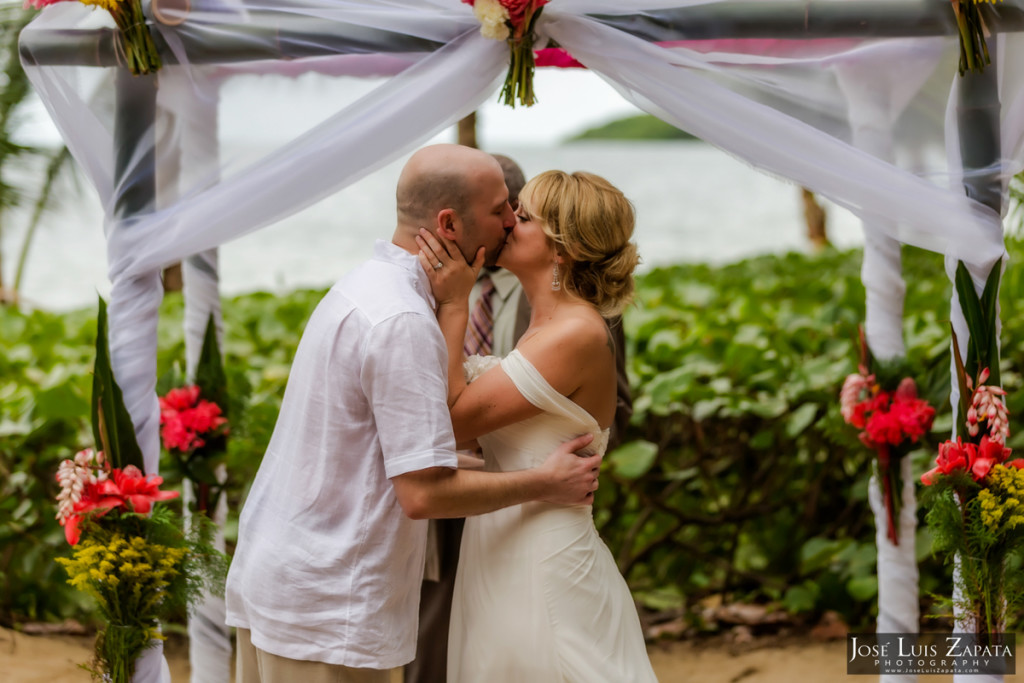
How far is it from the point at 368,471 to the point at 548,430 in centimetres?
52

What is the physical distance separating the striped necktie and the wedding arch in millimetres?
620

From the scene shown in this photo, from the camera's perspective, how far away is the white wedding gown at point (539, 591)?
8.01 ft

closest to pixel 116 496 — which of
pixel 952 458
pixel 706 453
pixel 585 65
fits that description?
pixel 585 65

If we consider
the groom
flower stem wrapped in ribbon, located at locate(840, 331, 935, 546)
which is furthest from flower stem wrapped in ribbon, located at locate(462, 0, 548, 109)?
flower stem wrapped in ribbon, located at locate(840, 331, 935, 546)

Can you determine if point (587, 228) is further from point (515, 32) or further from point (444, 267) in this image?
point (515, 32)

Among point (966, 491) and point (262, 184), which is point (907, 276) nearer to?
point (966, 491)

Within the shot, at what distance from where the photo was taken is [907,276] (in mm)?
7570

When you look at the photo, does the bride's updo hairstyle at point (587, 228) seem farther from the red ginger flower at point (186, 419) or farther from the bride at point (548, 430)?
the red ginger flower at point (186, 419)

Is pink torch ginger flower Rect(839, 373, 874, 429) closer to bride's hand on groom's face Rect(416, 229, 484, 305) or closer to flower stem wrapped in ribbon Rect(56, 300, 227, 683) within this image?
bride's hand on groom's face Rect(416, 229, 484, 305)

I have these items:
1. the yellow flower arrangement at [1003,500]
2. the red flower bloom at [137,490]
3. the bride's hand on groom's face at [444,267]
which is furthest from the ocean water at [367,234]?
the yellow flower arrangement at [1003,500]

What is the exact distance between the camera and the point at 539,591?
2.47 m

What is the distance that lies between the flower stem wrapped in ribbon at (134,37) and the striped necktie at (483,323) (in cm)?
117

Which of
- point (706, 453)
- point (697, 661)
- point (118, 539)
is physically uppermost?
point (118, 539)

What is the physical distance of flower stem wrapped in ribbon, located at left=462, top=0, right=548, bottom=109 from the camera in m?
2.51
